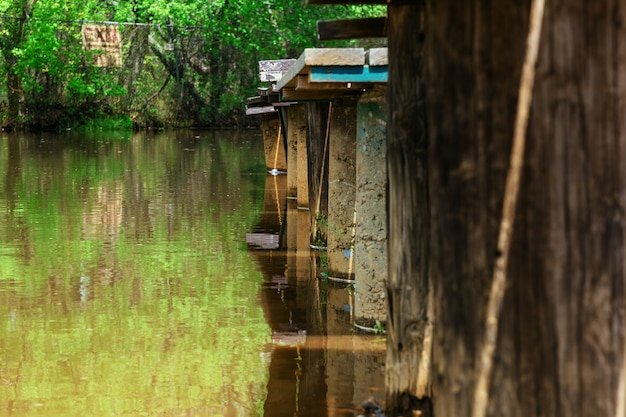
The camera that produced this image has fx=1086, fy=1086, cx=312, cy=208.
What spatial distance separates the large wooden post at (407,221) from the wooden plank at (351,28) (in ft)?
1.23

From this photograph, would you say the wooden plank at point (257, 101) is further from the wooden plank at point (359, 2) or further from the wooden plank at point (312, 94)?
the wooden plank at point (359, 2)

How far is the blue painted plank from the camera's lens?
6797mm

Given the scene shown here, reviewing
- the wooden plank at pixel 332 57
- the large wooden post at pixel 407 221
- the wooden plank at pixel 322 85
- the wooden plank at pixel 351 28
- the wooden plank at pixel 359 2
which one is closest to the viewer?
the wooden plank at pixel 359 2

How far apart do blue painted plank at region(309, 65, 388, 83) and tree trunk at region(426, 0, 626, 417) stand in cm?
351

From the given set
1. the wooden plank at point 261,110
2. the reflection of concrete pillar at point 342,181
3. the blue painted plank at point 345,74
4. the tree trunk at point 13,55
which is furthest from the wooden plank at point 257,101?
the tree trunk at point 13,55

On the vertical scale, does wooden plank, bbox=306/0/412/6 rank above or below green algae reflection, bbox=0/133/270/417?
above

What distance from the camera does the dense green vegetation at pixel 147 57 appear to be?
108 feet

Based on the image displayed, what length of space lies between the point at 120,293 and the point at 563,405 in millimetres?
5591

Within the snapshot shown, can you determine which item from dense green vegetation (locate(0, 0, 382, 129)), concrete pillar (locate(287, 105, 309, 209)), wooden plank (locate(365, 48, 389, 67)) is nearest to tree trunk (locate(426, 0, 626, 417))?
wooden plank (locate(365, 48, 389, 67))

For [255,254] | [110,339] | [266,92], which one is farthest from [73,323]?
[266,92]

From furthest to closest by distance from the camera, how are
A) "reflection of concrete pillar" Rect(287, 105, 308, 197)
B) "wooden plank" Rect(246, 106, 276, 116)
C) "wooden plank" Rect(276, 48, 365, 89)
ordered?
"wooden plank" Rect(246, 106, 276, 116)
"reflection of concrete pillar" Rect(287, 105, 308, 197)
"wooden plank" Rect(276, 48, 365, 89)

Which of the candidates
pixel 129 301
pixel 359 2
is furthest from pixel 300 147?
pixel 359 2

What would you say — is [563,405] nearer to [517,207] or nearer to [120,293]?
[517,207]

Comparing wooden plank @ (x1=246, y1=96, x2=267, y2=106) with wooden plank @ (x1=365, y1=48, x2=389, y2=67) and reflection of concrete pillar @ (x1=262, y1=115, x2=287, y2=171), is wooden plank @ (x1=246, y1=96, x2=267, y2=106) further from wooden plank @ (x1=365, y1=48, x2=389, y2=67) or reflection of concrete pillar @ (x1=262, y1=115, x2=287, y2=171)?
wooden plank @ (x1=365, y1=48, x2=389, y2=67)
